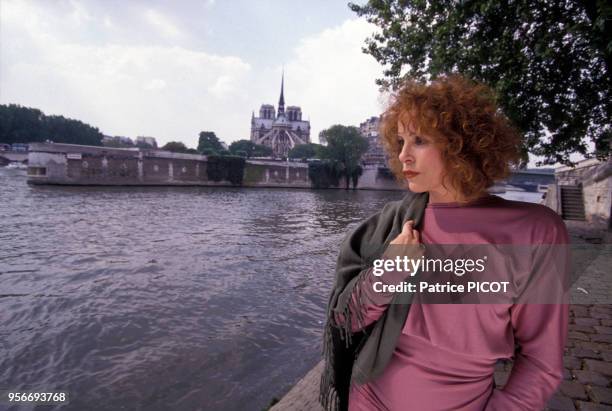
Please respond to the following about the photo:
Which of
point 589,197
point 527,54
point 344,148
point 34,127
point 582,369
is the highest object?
point 34,127

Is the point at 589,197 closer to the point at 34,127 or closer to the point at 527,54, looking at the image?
the point at 527,54

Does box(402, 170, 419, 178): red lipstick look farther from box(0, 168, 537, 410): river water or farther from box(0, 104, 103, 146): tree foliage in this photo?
box(0, 104, 103, 146): tree foliage

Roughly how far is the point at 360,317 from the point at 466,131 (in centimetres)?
A: 76

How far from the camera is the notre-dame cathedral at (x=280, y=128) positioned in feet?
283

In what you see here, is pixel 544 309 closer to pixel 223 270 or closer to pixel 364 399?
A: pixel 364 399

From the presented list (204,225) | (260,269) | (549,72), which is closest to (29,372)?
(260,269)

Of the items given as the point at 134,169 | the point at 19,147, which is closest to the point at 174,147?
the point at 134,169

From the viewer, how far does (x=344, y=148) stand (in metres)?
51.0

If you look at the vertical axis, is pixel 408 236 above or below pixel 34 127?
below

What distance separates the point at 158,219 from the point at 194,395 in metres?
12.5

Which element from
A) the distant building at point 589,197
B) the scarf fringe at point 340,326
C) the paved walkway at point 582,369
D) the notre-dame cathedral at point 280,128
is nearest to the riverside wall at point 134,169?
the distant building at point 589,197

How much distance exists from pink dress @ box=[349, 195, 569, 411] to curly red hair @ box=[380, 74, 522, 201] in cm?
10

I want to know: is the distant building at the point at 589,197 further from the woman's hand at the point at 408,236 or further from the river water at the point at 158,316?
the woman's hand at the point at 408,236

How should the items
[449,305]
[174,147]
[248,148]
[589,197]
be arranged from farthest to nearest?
1. [248,148]
2. [174,147]
3. [589,197]
4. [449,305]
